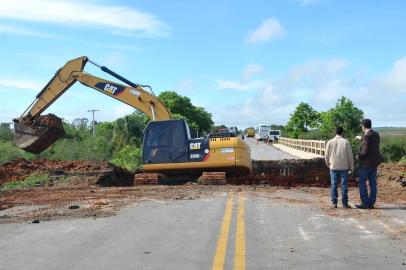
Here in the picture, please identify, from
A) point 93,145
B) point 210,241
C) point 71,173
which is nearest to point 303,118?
point 93,145

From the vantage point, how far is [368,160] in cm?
1298

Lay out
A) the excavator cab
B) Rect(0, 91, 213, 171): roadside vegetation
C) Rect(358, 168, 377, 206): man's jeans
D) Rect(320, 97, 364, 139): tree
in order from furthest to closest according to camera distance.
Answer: Rect(320, 97, 364, 139): tree, Rect(0, 91, 213, 171): roadside vegetation, the excavator cab, Rect(358, 168, 377, 206): man's jeans

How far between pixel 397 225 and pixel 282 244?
2.83m

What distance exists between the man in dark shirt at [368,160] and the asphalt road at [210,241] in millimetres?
758

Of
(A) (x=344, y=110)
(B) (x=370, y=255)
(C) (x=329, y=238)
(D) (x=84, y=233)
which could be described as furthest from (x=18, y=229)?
(A) (x=344, y=110)

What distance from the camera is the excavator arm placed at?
832 inches

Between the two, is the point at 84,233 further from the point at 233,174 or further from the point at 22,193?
the point at 233,174

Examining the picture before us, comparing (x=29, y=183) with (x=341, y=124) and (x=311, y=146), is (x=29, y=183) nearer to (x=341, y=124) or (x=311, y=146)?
(x=311, y=146)

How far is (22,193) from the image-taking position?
1734 cm

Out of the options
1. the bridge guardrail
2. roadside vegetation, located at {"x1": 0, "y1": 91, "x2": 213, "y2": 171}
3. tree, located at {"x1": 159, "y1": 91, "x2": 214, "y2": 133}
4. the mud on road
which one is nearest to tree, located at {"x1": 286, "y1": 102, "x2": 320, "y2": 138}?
tree, located at {"x1": 159, "y1": 91, "x2": 214, "y2": 133}

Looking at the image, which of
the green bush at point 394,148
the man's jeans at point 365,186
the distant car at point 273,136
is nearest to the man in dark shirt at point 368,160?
the man's jeans at point 365,186

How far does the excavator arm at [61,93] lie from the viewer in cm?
2112

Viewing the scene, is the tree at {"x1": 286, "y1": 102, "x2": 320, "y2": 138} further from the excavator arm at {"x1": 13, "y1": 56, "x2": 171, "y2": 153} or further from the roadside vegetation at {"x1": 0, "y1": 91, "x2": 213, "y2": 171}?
the excavator arm at {"x1": 13, "y1": 56, "x2": 171, "y2": 153}

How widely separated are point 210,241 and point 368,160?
5.78 metres
